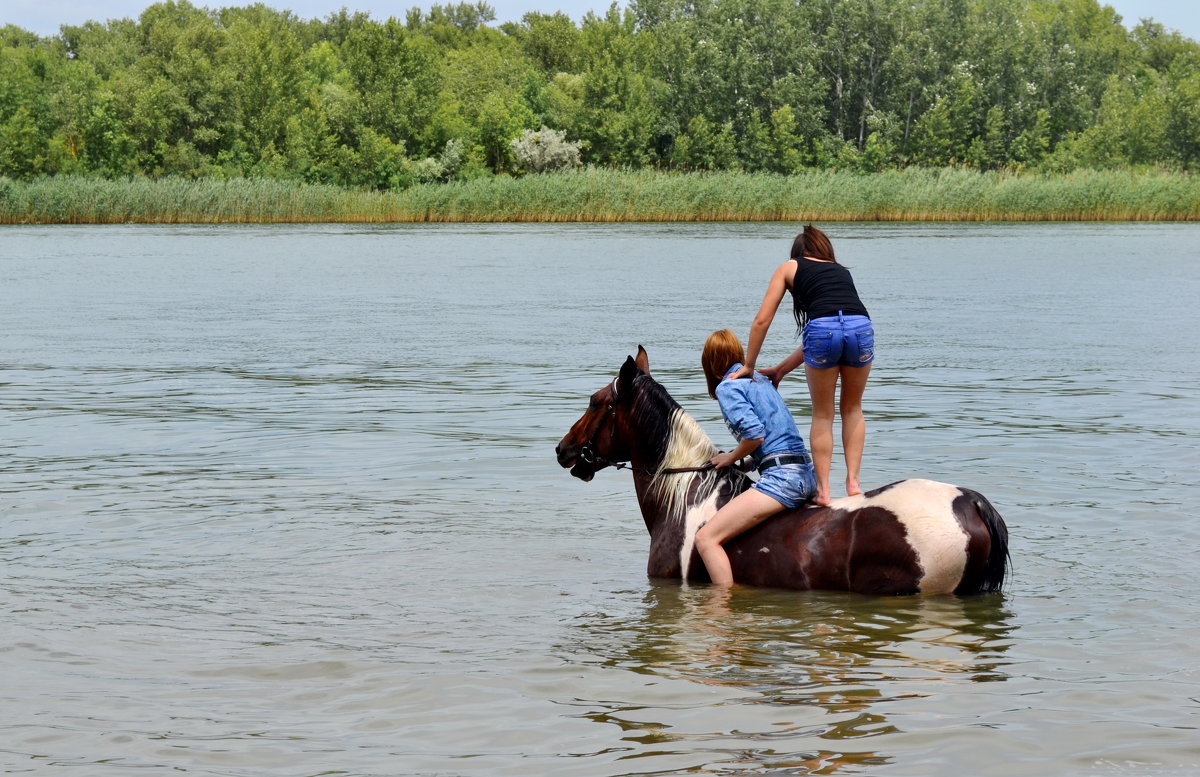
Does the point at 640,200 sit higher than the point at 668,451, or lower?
higher

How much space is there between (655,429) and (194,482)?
518 centimetres

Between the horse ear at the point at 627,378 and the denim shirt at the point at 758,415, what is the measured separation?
0.52 metres

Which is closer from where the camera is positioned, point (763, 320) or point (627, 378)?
point (763, 320)

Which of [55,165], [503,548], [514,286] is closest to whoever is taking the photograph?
[503,548]

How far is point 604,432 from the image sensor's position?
316 inches

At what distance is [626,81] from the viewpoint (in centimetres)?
9656

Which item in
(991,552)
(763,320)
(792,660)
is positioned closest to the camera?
(792,660)

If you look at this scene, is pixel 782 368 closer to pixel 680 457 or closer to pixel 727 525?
pixel 680 457

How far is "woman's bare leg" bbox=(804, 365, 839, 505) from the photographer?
7.61 meters

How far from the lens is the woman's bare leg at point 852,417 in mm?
7832

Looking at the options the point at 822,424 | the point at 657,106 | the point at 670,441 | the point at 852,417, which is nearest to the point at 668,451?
the point at 670,441

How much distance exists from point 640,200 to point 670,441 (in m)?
58.4

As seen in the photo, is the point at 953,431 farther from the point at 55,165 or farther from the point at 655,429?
the point at 55,165

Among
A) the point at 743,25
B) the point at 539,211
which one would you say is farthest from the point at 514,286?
the point at 743,25
